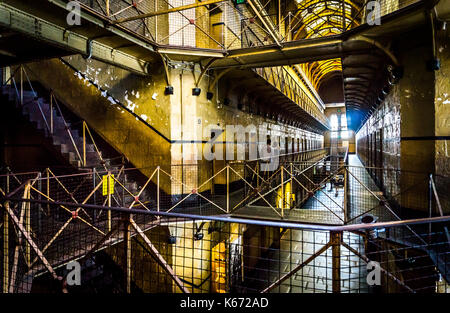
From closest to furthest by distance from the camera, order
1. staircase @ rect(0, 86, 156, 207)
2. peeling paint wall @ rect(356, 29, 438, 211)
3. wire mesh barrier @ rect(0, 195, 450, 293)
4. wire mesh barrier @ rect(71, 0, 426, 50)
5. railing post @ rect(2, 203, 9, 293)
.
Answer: wire mesh barrier @ rect(0, 195, 450, 293)
railing post @ rect(2, 203, 9, 293)
peeling paint wall @ rect(356, 29, 438, 211)
wire mesh barrier @ rect(71, 0, 426, 50)
staircase @ rect(0, 86, 156, 207)

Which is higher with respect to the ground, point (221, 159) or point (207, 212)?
point (221, 159)

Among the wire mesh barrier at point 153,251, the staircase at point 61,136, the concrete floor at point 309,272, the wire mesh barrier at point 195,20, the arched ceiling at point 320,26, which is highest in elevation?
the arched ceiling at point 320,26

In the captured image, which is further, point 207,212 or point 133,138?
point 133,138

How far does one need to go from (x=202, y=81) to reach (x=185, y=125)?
153cm

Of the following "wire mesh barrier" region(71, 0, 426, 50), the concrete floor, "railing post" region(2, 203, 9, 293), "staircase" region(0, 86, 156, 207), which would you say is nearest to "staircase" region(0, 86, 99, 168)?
"staircase" region(0, 86, 156, 207)

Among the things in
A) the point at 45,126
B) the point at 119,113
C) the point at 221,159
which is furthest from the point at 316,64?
the point at 45,126

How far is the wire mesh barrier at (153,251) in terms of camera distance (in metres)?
2.48

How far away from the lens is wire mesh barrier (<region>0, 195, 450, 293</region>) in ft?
8.14

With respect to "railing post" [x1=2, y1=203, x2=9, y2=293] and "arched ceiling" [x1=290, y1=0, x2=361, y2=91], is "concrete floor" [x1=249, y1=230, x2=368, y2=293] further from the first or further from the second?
"arched ceiling" [x1=290, y1=0, x2=361, y2=91]

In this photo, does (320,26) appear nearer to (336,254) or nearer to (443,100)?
(443,100)

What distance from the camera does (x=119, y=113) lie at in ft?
26.7

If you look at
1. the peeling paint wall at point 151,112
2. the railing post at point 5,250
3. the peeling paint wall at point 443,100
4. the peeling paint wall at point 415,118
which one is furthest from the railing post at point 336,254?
the peeling paint wall at point 151,112

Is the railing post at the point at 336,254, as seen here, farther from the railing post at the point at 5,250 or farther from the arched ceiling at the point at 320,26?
the arched ceiling at the point at 320,26
